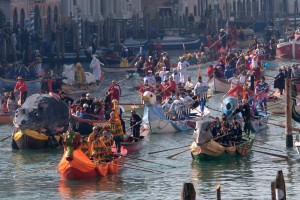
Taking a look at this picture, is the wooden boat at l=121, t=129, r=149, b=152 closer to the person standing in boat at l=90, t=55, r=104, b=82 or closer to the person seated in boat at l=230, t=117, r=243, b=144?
the person seated in boat at l=230, t=117, r=243, b=144

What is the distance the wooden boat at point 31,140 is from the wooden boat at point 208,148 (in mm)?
5306

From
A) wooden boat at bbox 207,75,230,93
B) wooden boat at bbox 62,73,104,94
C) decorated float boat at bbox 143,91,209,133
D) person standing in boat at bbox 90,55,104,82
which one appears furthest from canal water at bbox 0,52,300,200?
person standing in boat at bbox 90,55,104,82

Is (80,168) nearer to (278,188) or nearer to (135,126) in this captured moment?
(135,126)

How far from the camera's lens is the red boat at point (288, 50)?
237ft

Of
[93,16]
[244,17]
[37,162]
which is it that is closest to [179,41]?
[93,16]

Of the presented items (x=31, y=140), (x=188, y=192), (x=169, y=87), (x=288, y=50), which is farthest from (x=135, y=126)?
(x=288, y=50)

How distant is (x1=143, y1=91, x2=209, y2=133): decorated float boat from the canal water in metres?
2.05

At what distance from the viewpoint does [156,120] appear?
42.2m

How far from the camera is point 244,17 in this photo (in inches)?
4242

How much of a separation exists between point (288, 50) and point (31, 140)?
35727 millimetres

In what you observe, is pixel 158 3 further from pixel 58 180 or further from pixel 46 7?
pixel 58 180

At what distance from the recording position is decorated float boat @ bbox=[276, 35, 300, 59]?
72.4m

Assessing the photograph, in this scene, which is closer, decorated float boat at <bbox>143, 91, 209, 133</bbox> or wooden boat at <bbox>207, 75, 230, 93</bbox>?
decorated float boat at <bbox>143, 91, 209, 133</bbox>

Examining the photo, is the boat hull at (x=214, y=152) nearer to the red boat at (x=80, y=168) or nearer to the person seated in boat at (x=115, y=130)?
the person seated in boat at (x=115, y=130)
